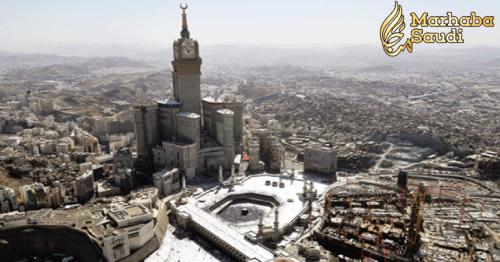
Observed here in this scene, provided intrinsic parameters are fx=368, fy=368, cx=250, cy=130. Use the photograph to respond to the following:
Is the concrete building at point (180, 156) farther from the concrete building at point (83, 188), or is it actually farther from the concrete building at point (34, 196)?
the concrete building at point (34, 196)

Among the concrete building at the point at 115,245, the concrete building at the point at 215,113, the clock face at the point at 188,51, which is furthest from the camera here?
the concrete building at the point at 215,113

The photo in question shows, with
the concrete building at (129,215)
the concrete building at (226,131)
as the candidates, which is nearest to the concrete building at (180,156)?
the concrete building at (226,131)

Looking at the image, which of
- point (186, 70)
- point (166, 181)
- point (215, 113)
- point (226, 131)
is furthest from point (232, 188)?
point (186, 70)

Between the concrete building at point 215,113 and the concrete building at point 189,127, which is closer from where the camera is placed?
the concrete building at point 189,127

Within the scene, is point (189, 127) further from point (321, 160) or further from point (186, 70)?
point (321, 160)

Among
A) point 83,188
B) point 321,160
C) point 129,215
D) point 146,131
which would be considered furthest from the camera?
point 146,131

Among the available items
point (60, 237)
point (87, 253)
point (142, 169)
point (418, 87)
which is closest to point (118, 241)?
point (87, 253)

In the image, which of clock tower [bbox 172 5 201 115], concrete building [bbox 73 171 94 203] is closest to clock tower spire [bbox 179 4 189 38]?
clock tower [bbox 172 5 201 115]
